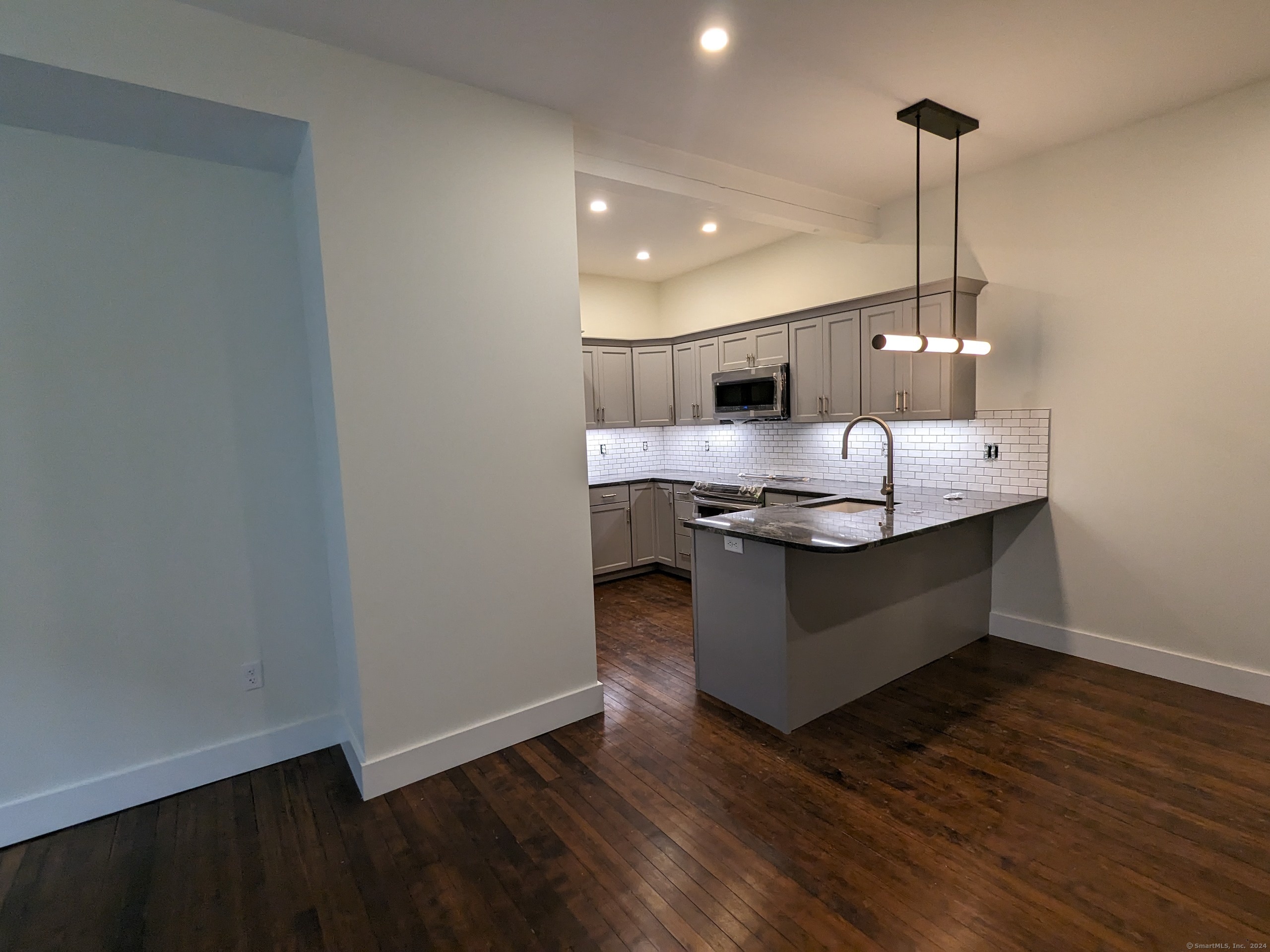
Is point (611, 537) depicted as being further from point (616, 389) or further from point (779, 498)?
point (779, 498)

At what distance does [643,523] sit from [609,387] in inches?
52.3

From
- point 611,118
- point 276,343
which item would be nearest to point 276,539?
point 276,343

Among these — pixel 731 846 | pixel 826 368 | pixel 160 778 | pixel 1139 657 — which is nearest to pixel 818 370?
pixel 826 368

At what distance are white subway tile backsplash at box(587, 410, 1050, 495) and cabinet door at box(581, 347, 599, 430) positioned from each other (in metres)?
0.40

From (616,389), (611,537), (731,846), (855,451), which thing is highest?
(616,389)

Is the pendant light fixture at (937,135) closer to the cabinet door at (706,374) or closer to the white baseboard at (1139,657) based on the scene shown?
the white baseboard at (1139,657)

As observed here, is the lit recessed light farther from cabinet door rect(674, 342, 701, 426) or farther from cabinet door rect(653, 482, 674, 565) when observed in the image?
cabinet door rect(653, 482, 674, 565)

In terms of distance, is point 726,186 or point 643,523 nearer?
point 726,186

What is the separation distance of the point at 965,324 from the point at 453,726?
3.78m

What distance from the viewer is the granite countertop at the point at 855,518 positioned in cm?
261

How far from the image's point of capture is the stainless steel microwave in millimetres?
4691

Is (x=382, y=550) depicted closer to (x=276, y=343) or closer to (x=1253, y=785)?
(x=276, y=343)

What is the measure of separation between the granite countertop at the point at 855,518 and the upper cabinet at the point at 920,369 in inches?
21.8

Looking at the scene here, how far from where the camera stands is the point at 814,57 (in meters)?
2.45
